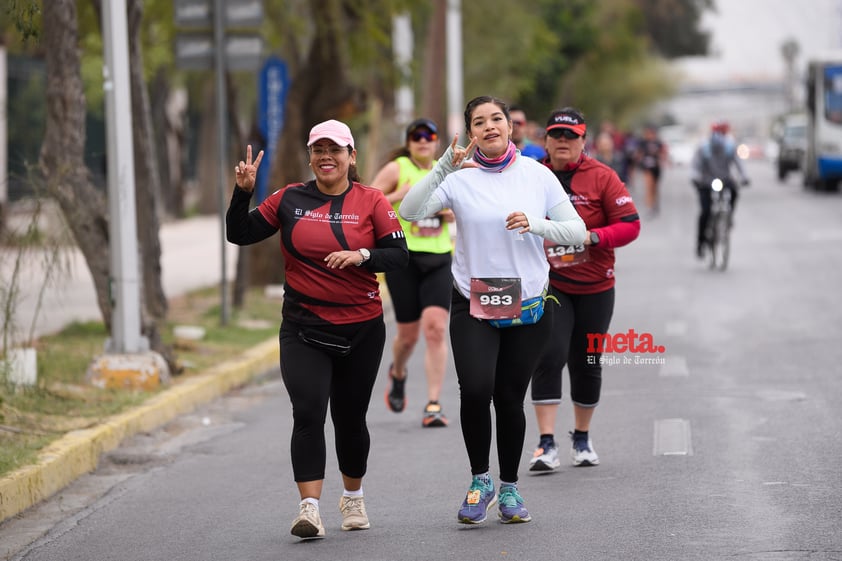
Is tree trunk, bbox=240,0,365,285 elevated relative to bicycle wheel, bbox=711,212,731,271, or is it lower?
elevated

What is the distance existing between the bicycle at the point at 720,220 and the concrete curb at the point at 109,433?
8.08 meters

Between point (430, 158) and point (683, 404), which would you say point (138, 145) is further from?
point (683, 404)

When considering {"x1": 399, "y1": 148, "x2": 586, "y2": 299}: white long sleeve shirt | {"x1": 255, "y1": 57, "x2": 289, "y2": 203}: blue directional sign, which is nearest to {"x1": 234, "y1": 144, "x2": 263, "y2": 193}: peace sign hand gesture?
{"x1": 399, "y1": 148, "x2": 586, "y2": 299}: white long sleeve shirt

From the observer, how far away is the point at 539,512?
23.3ft

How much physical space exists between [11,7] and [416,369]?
553 cm

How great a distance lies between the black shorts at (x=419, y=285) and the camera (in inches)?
381

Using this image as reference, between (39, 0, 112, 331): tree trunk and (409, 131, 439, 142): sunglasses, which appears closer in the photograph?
(409, 131, 439, 142): sunglasses

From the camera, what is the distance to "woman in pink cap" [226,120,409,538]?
260 inches

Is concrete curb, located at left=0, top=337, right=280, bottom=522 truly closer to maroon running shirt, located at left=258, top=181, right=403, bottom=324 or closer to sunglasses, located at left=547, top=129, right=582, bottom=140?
maroon running shirt, located at left=258, top=181, right=403, bottom=324

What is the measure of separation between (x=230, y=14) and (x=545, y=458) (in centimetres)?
748

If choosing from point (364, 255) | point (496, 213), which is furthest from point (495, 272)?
point (364, 255)

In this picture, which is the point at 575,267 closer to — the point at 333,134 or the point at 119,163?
the point at 333,134

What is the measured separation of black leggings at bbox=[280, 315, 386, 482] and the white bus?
105ft

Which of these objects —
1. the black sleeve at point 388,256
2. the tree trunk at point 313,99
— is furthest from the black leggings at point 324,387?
the tree trunk at point 313,99
